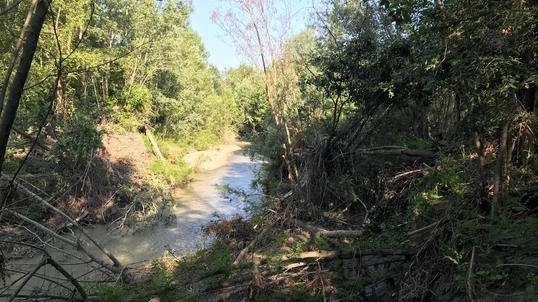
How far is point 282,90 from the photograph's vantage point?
13.4 m

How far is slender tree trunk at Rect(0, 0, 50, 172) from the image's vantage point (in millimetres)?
1840

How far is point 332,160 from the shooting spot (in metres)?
10.5

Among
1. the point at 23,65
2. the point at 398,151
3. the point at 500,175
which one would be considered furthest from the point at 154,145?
the point at 23,65

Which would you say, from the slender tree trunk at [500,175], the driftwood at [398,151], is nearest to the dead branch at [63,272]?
the slender tree trunk at [500,175]

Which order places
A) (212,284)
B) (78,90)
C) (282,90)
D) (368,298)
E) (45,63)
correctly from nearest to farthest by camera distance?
(368,298) < (212,284) < (282,90) < (45,63) < (78,90)

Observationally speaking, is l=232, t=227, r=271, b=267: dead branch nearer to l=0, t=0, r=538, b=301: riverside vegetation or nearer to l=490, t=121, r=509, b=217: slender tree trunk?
l=0, t=0, r=538, b=301: riverside vegetation

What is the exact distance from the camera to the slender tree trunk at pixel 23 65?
6.04 ft

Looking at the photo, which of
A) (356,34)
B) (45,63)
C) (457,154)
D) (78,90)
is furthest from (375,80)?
(78,90)

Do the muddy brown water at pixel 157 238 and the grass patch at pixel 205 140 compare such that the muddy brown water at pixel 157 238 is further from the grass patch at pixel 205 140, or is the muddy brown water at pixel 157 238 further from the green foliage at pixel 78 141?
the grass patch at pixel 205 140

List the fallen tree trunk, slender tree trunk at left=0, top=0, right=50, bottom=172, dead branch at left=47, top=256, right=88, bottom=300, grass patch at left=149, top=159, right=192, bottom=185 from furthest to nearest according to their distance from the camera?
the fallen tree trunk
grass patch at left=149, top=159, right=192, bottom=185
dead branch at left=47, top=256, right=88, bottom=300
slender tree trunk at left=0, top=0, right=50, bottom=172

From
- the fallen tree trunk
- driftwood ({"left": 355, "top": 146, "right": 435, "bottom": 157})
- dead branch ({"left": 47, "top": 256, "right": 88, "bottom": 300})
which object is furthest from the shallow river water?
dead branch ({"left": 47, "top": 256, "right": 88, "bottom": 300})

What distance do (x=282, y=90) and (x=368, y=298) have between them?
8.62 metres

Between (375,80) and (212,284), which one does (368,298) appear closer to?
(212,284)

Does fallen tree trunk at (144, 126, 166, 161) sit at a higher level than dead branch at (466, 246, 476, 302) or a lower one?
higher
